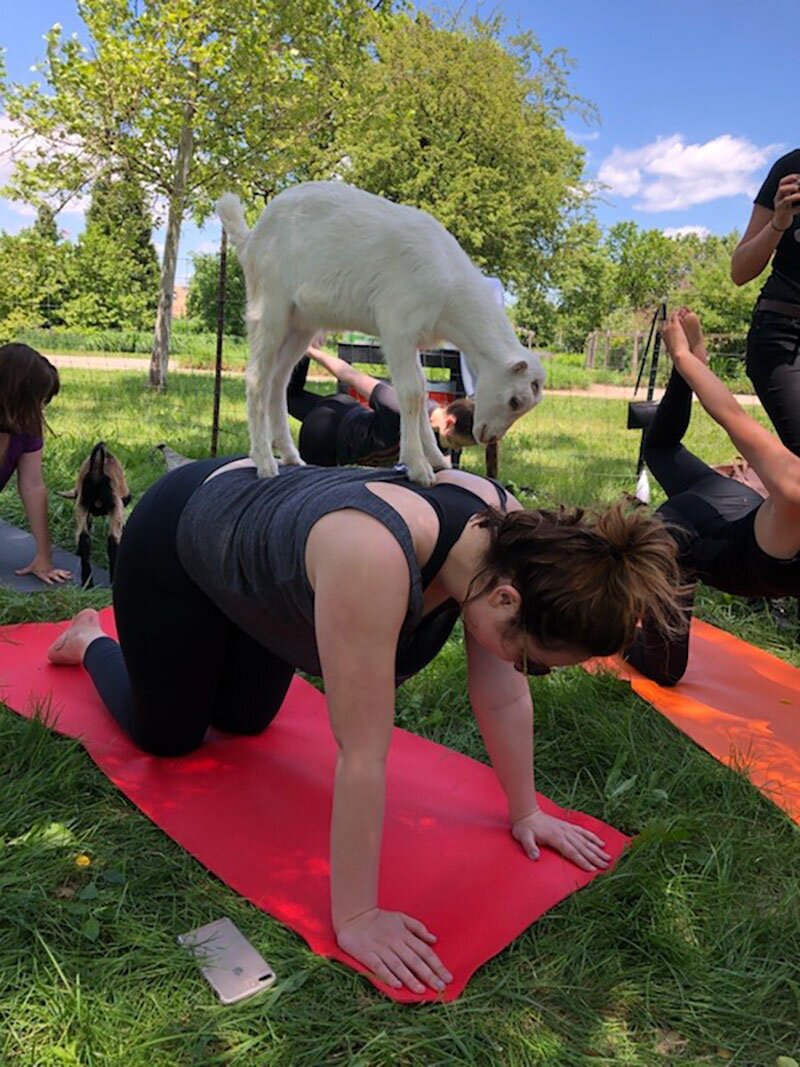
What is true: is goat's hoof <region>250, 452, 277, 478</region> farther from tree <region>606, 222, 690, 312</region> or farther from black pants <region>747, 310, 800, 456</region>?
tree <region>606, 222, 690, 312</region>

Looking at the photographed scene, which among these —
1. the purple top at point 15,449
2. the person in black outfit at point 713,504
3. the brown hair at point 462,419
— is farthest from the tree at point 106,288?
the person in black outfit at point 713,504

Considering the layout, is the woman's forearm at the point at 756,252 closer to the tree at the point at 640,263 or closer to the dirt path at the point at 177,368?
the dirt path at the point at 177,368

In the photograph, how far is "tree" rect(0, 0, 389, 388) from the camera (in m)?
8.95

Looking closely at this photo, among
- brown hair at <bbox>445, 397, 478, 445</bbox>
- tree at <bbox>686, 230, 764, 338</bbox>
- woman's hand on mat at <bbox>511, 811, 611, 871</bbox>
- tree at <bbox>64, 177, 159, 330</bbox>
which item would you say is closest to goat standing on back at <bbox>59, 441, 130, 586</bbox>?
brown hair at <bbox>445, 397, 478, 445</bbox>

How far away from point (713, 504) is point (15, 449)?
325cm

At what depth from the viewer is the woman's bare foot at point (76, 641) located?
2.75 m

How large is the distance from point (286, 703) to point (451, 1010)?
1.36m

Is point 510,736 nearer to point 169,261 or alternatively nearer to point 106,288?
point 169,261

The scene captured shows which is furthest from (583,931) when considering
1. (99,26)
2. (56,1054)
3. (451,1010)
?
(99,26)

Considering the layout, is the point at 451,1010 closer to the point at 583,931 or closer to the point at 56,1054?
the point at 583,931

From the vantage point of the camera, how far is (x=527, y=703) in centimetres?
187

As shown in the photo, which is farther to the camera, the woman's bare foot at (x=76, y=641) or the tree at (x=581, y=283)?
the tree at (x=581, y=283)

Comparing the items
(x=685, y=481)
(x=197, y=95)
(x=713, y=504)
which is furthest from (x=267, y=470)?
(x=197, y=95)

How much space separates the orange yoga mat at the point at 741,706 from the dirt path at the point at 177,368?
1296 centimetres
